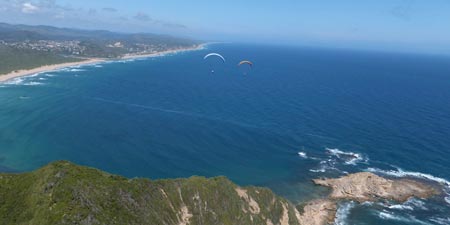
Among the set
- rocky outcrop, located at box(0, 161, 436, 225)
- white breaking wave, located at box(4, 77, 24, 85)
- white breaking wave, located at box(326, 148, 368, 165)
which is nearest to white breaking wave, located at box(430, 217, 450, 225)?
rocky outcrop, located at box(0, 161, 436, 225)

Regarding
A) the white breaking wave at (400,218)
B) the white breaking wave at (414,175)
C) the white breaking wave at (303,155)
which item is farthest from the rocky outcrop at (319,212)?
the white breaking wave at (303,155)

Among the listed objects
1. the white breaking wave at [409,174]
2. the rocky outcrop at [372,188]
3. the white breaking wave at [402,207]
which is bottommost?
the white breaking wave at [402,207]

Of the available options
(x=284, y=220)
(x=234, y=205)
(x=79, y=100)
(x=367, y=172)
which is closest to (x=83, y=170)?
(x=234, y=205)

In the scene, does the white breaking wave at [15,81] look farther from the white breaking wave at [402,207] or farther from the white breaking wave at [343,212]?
the white breaking wave at [402,207]

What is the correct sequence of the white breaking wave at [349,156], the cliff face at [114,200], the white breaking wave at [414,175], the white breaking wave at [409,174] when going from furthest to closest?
the white breaking wave at [349,156]
the white breaking wave at [409,174]
the white breaking wave at [414,175]
the cliff face at [114,200]

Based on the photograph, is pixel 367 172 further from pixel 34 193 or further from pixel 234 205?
pixel 34 193

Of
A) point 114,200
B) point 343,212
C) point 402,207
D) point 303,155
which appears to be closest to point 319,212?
point 343,212

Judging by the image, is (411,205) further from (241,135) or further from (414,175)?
(241,135)
